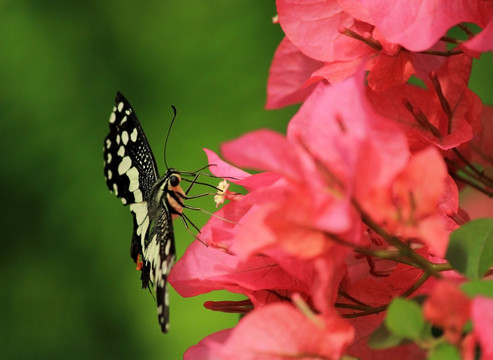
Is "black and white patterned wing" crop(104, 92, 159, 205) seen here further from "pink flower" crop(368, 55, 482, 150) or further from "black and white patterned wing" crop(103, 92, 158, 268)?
"pink flower" crop(368, 55, 482, 150)

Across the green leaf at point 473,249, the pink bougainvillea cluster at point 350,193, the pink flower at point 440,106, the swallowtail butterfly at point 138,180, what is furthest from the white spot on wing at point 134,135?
the green leaf at point 473,249

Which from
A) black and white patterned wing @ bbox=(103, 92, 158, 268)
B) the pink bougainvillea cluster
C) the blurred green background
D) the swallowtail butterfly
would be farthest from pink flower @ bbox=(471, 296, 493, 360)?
the blurred green background

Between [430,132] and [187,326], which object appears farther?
[187,326]

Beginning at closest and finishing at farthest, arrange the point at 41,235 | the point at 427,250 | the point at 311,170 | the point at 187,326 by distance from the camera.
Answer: the point at 311,170 → the point at 427,250 → the point at 187,326 → the point at 41,235

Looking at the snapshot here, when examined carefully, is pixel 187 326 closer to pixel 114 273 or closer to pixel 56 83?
pixel 114 273

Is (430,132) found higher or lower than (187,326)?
higher

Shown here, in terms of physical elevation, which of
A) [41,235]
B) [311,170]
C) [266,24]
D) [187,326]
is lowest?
[187,326]

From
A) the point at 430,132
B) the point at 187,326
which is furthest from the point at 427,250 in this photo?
the point at 187,326

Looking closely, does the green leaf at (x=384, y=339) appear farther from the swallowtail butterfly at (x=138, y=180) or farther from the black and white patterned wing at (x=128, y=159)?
the black and white patterned wing at (x=128, y=159)
